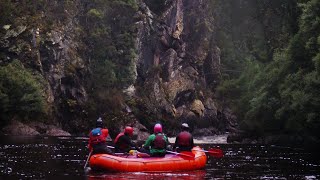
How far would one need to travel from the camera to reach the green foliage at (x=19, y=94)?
43.9 metres

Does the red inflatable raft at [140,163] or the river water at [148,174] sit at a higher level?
the red inflatable raft at [140,163]

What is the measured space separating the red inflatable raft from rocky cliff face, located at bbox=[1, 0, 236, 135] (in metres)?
31.0

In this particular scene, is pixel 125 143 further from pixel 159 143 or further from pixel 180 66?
pixel 180 66

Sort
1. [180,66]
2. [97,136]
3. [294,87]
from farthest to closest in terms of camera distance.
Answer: [180,66] → [294,87] → [97,136]

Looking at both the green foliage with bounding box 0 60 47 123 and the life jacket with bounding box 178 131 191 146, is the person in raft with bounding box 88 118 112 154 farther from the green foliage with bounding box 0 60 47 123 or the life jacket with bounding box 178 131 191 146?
the green foliage with bounding box 0 60 47 123

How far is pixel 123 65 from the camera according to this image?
196ft

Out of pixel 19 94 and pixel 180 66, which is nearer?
pixel 19 94

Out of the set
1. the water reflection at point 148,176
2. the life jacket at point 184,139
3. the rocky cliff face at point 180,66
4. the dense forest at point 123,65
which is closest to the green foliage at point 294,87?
the dense forest at point 123,65

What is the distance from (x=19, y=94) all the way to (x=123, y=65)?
57.3 ft

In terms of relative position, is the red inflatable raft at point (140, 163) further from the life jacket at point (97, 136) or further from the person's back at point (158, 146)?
the life jacket at point (97, 136)

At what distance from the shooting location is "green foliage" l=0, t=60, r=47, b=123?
144 ft

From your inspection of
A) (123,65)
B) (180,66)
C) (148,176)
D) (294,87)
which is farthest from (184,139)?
(180,66)

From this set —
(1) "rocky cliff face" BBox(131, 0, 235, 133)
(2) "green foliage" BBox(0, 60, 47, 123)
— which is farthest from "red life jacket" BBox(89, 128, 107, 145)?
(1) "rocky cliff face" BBox(131, 0, 235, 133)

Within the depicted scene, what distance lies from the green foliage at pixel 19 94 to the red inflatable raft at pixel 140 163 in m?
25.3
